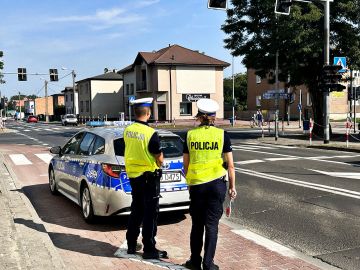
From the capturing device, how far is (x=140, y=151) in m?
4.91

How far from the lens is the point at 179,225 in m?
6.73

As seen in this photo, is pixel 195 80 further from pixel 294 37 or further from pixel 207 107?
pixel 207 107

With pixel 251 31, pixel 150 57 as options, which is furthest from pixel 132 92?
pixel 251 31

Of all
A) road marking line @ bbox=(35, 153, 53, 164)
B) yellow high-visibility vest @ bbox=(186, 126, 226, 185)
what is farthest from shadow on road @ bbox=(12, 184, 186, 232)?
road marking line @ bbox=(35, 153, 53, 164)

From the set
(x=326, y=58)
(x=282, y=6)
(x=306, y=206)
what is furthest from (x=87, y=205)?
(x=326, y=58)

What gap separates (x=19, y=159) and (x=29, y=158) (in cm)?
40

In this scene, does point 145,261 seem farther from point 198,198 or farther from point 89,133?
point 89,133

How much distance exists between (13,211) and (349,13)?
73.5 feet

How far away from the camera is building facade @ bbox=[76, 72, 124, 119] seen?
7062 centimetres

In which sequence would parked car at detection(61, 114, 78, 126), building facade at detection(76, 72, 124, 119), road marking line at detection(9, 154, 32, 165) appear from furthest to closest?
building facade at detection(76, 72, 124, 119) → parked car at detection(61, 114, 78, 126) → road marking line at detection(9, 154, 32, 165)

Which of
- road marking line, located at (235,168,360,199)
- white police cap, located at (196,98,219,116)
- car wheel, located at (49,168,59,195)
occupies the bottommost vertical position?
road marking line, located at (235,168,360,199)

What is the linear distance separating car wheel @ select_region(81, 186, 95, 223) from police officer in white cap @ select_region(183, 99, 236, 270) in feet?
8.70

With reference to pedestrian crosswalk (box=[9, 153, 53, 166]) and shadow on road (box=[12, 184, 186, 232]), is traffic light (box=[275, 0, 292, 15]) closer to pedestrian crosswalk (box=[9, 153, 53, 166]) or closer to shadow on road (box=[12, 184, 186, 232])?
pedestrian crosswalk (box=[9, 153, 53, 166])

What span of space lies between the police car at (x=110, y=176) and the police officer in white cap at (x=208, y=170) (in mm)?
1944
